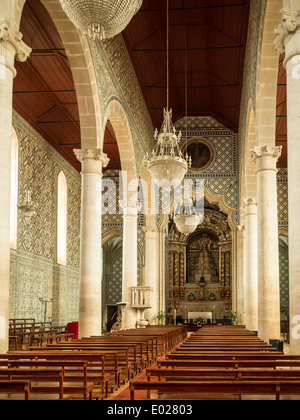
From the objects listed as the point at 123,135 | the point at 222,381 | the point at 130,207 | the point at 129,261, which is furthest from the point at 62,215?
the point at 222,381

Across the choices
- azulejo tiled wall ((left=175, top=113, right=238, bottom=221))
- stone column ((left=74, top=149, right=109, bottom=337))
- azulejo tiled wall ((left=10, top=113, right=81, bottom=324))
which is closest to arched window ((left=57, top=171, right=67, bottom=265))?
azulejo tiled wall ((left=10, top=113, right=81, bottom=324))

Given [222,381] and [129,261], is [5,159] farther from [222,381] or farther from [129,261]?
[129,261]

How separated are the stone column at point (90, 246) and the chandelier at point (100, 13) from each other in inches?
267

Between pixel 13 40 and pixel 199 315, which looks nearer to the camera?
pixel 13 40

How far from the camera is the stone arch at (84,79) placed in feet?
42.7

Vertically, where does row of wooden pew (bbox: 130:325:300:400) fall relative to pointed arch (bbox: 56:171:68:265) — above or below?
below

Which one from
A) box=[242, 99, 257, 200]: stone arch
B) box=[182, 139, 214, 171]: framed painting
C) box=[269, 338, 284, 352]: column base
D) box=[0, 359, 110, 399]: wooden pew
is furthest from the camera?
box=[182, 139, 214, 171]: framed painting

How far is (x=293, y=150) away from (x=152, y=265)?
58.1ft

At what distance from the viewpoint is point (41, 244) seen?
71.9 ft

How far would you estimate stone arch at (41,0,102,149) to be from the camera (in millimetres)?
13023

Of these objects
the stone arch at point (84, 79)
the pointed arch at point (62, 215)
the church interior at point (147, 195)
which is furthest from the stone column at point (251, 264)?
the pointed arch at point (62, 215)

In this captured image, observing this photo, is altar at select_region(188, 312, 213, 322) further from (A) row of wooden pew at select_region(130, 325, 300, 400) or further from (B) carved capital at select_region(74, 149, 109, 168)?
(A) row of wooden pew at select_region(130, 325, 300, 400)

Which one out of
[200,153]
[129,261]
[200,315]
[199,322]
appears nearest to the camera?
[129,261]

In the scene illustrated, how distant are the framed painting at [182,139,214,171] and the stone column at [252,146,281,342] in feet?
41.4
